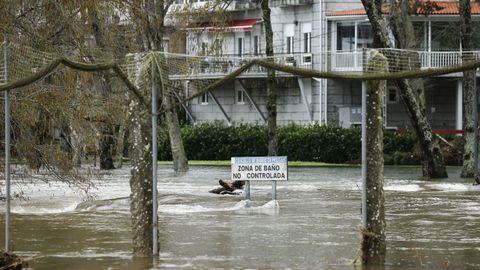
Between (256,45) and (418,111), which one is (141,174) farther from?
(256,45)

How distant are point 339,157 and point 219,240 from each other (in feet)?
117

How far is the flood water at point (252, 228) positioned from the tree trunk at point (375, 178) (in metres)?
0.45

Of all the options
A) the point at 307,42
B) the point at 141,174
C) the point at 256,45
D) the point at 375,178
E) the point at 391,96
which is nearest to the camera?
the point at 375,178

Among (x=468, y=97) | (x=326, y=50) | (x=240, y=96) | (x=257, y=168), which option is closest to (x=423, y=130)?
(x=468, y=97)

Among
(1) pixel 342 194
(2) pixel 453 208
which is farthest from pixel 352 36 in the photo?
(2) pixel 453 208

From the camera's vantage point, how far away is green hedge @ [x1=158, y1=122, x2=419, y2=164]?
5153cm

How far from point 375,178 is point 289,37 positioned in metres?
48.5

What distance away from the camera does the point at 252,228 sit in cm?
1958

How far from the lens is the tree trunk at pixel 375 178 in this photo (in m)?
13.8

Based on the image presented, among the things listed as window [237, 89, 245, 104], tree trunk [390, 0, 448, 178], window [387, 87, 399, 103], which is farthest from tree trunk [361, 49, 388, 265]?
window [237, 89, 245, 104]

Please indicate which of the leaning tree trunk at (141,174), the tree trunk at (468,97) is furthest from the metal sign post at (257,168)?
the tree trunk at (468,97)

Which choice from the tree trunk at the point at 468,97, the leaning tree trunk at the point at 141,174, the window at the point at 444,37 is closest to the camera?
the leaning tree trunk at the point at 141,174

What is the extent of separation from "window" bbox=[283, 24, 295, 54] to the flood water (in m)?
29.3

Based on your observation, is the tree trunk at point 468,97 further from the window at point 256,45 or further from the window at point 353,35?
the window at point 256,45
